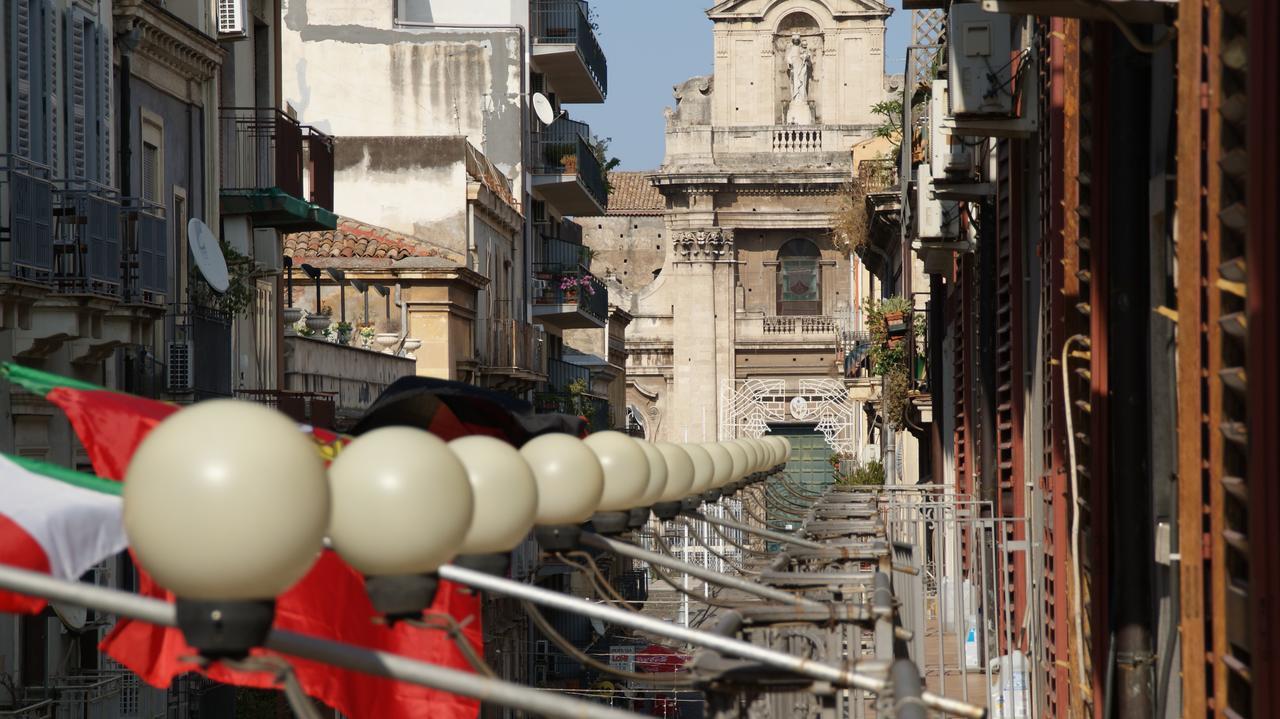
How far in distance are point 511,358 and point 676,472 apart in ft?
97.5

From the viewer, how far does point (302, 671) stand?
386 inches

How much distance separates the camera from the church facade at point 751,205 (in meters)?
62.2

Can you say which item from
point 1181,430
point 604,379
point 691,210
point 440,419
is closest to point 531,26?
point 604,379

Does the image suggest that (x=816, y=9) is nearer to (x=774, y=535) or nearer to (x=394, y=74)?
(x=394, y=74)

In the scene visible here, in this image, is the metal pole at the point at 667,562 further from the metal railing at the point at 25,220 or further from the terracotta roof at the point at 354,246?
the terracotta roof at the point at 354,246

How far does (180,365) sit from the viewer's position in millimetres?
19969

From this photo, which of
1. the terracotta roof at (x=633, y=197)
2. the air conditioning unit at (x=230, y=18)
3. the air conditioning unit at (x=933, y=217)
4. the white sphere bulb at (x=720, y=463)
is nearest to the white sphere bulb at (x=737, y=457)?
the white sphere bulb at (x=720, y=463)

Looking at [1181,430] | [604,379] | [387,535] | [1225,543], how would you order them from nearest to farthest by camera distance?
[387,535], [1225,543], [1181,430], [604,379]

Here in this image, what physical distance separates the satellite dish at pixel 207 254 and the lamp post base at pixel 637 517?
45.0 ft

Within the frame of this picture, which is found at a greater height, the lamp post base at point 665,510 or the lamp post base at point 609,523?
the lamp post base at point 609,523

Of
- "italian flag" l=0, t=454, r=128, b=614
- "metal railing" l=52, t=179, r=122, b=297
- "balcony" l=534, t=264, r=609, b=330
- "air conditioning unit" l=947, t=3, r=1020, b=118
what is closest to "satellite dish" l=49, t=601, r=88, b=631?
"metal railing" l=52, t=179, r=122, b=297

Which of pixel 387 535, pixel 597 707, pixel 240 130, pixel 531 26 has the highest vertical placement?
pixel 531 26

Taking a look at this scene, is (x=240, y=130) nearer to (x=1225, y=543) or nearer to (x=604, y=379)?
(x=1225, y=543)

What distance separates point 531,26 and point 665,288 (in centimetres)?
2353
